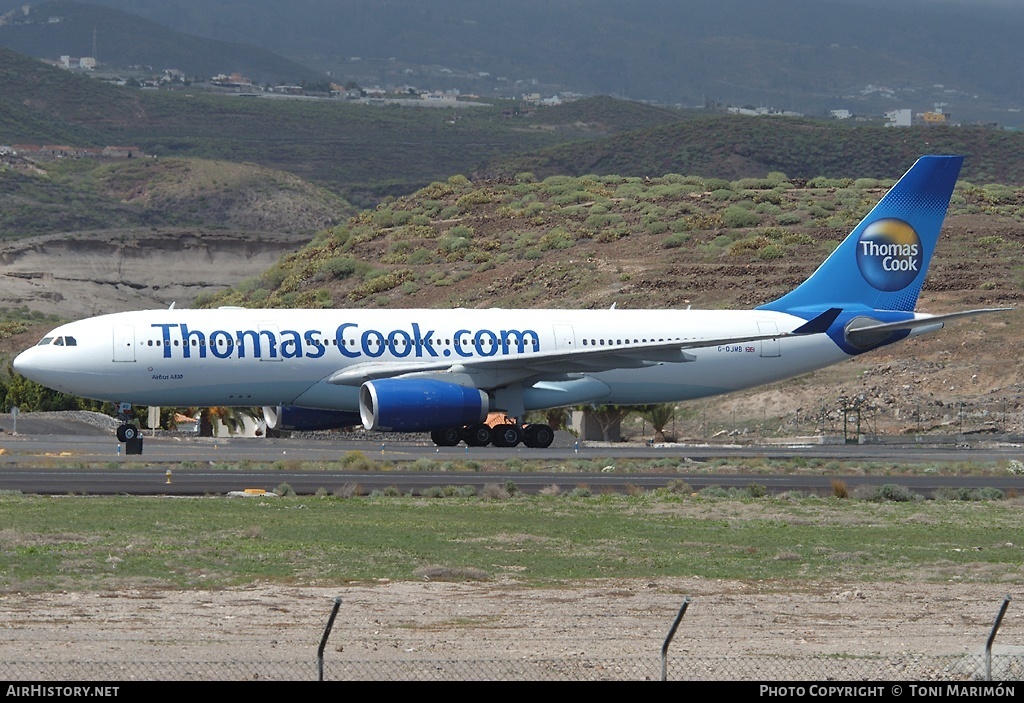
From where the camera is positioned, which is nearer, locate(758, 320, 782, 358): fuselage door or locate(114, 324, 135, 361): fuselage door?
locate(114, 324, 135, 361): fuselage door

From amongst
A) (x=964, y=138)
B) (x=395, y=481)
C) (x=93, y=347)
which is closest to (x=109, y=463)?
(x=93, y=347)

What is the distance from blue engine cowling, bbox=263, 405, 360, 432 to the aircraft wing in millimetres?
1392

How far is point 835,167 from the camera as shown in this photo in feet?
540

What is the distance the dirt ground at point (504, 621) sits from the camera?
50.3 ft

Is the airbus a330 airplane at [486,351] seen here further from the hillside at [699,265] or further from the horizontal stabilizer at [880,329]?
the hillside at [699,265]

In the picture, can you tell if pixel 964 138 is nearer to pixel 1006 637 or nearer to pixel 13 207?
pixel 13 207

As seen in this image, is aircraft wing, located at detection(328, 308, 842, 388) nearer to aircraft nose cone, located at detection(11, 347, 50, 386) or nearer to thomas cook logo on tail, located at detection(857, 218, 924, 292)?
thomas cook logo on tail, located at detection(857, 218, 924, 292)

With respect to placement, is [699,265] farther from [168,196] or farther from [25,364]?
Result: [168,196]

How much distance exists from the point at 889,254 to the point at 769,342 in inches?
180

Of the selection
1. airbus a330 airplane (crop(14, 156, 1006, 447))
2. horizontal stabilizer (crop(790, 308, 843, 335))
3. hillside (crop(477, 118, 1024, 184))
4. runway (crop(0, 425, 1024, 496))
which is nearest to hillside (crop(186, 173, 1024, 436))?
airbus a330 airplane (crop(14, 156, 1006, 447))

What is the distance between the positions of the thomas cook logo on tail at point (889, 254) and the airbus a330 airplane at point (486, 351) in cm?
4

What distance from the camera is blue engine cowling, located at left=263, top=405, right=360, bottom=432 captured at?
1655 inches

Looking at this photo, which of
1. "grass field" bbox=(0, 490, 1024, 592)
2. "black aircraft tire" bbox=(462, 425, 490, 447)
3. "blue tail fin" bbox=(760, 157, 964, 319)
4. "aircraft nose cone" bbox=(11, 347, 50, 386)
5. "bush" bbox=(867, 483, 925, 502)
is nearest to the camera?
"grass field" bbox=(0, 490, 1024, 592)

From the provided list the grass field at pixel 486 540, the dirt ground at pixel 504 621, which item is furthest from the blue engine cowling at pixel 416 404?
the dirt ground at pixel 504 621
